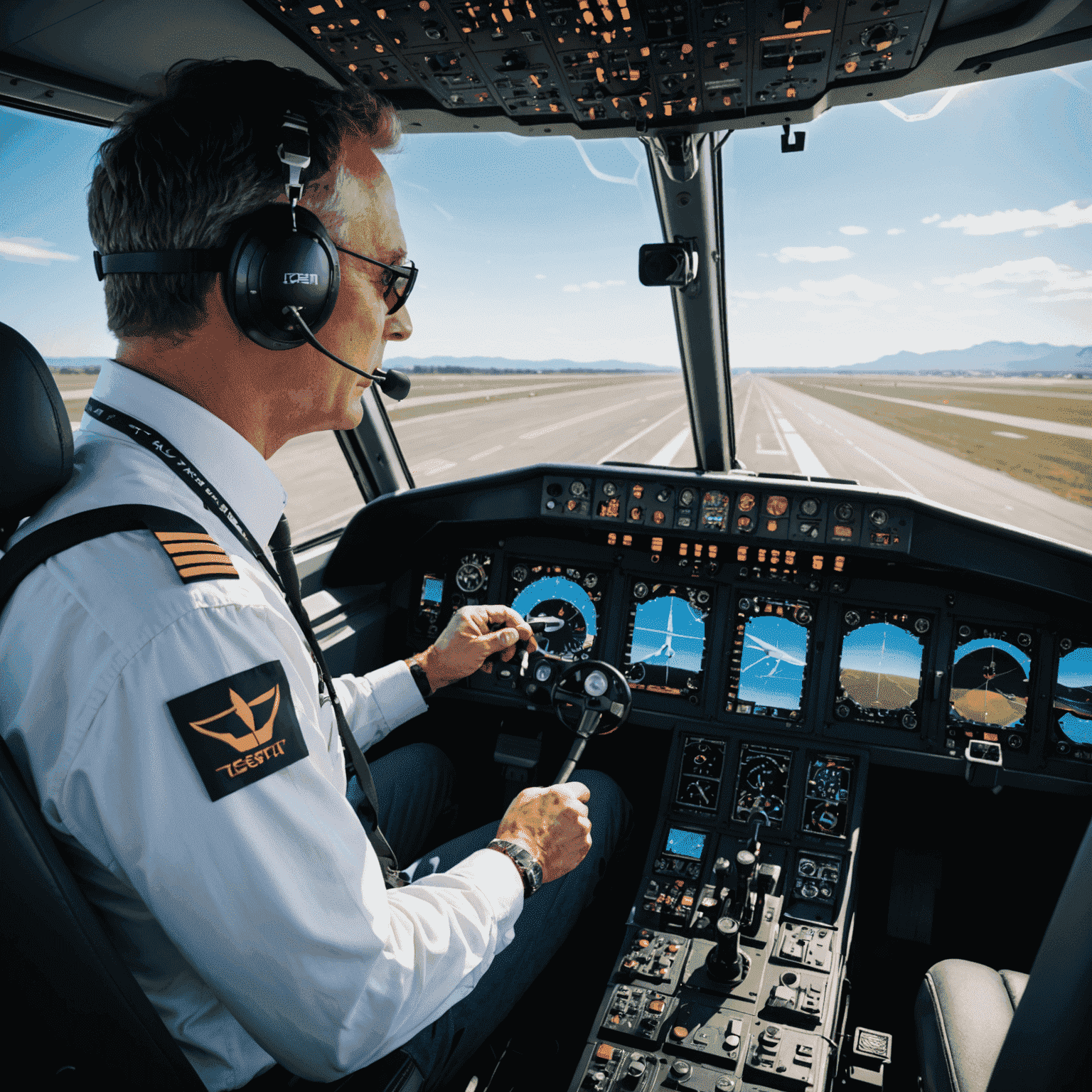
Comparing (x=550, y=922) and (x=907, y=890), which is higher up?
(x=550, y=922)

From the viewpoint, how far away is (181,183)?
101cm

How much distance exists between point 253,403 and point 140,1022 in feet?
2.58

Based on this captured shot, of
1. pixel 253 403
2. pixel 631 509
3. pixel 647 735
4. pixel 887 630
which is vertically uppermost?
pixel 253 403

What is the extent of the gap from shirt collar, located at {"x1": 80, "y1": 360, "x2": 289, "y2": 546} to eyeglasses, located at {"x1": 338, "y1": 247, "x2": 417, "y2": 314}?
352 millimetres

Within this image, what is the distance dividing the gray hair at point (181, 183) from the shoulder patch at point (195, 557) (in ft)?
1.08

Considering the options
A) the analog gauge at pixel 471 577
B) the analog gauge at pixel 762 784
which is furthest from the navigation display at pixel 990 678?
the analog gauge at pixel 471 577

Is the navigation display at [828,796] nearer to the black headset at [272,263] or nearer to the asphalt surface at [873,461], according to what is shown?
the asphalt surface at [873,461]

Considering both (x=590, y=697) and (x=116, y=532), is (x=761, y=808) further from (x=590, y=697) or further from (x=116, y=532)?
(x=116, y=532)

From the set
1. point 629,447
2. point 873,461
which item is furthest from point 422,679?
point 873,461

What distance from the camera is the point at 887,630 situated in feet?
7.85

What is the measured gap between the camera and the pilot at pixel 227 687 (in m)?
0.78

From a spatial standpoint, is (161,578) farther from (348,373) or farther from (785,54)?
(785,54)

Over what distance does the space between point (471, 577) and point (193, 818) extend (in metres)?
2.10

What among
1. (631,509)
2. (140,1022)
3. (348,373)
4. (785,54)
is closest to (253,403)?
(348,373)
